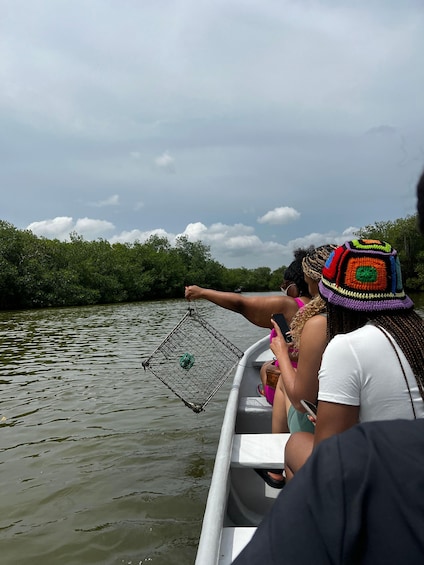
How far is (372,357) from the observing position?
1.92 meters

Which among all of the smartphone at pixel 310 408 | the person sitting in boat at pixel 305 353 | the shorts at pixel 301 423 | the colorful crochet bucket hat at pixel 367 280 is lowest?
the shorts at pixel 301 423

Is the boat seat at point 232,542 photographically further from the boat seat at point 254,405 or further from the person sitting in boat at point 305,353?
the boat seat at point 254,405

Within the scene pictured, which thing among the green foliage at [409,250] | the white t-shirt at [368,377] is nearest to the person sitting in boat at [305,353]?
the white t-shirt at [368,377]

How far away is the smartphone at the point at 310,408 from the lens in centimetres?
246

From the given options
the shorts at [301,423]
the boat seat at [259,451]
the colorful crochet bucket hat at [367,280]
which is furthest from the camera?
the boat seat at [259,451]

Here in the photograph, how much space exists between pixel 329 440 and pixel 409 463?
0.13 meters

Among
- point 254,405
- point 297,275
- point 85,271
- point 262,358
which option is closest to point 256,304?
point 297,275

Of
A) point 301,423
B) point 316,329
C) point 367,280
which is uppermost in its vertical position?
point 367,280

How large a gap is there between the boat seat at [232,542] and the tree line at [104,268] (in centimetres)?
3303

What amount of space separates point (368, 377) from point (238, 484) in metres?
2.14

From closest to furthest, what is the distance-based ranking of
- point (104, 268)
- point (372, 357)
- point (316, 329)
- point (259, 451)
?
point (372, 357)
point (316, 329)
point (259, 451)
point (104, 268)

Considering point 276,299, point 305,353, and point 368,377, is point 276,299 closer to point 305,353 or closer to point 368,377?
point 305,353

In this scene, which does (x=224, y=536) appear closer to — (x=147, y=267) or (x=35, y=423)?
(x=35, y=423)

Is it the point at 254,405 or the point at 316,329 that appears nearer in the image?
the point at 316,329
